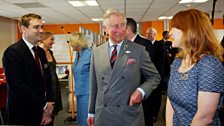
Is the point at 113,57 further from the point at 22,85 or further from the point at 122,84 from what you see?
the point at 22,85

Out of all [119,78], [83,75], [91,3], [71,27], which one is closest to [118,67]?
[119,78]

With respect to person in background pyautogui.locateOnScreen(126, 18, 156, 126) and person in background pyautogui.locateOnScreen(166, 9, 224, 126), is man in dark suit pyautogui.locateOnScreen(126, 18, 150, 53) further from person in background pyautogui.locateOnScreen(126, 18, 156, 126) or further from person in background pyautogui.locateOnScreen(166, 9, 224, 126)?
person in background pyautogui.locateOnScreen(166, 9, 224, 126)

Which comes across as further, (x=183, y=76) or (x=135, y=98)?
(x=135, y=98)

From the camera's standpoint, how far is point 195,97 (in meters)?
1.41

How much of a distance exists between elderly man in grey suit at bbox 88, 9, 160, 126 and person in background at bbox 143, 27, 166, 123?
3.96 feet

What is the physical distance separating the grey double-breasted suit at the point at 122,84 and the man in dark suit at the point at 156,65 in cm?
120

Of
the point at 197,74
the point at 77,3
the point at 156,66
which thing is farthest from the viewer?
the point at 77,3

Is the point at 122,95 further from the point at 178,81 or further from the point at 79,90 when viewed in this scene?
the point at 79,90

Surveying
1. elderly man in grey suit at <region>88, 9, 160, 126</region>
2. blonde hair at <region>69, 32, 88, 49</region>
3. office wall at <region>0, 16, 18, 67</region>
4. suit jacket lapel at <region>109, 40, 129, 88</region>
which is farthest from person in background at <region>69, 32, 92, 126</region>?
office wall at <region>0, 16, 18, 67</region>

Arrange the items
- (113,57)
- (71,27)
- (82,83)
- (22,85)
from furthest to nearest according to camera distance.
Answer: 1. (71,27)
2. (82,83)
3. (22,85)
4. (113,57)

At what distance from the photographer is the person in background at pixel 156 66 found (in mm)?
3174

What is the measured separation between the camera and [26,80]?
7.23 feet

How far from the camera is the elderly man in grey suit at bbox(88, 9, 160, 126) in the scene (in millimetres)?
1852

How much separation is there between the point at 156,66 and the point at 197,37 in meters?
2.45
